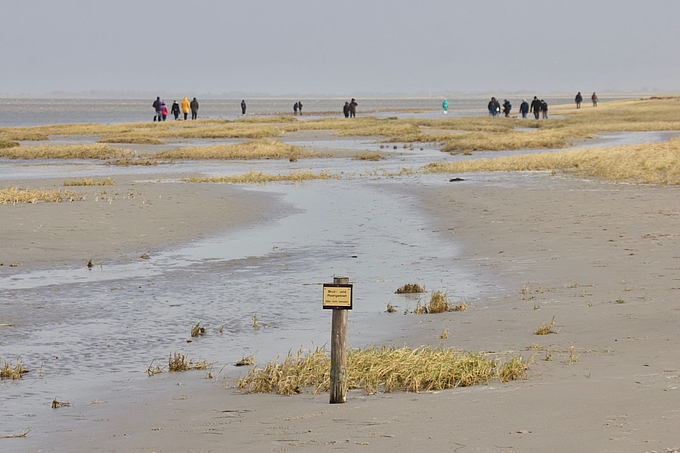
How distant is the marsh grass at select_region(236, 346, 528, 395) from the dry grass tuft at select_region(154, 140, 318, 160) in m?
33.7

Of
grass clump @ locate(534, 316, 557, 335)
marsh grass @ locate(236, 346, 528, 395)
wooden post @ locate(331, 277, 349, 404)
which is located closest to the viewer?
wooden post @ locate(331, 277, 349, 404)

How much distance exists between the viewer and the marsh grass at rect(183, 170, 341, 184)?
100 ft

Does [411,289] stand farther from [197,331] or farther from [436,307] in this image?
[197,331]

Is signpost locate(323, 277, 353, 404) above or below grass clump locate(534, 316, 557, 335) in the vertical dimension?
above

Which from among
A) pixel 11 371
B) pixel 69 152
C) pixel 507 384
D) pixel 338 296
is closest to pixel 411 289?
pixel 507 384

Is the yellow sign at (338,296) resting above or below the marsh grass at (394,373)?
above

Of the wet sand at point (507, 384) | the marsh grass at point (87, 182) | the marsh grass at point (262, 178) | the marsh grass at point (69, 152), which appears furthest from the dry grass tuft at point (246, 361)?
the marsh grass at point (69, 152)

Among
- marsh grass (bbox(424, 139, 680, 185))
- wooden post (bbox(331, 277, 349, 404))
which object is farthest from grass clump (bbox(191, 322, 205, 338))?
marsh grass (bbox(424, 139, 680, 185))

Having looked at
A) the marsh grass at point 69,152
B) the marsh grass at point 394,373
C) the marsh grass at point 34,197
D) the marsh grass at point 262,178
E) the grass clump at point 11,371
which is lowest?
the marsh grass at point 69,152

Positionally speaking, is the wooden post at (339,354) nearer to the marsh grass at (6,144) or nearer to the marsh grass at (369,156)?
the marsh grass at (369,156)

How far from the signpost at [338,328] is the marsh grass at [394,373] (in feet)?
1.87

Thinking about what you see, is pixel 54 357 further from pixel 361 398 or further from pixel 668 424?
pixel 668 424

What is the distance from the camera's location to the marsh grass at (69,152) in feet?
144

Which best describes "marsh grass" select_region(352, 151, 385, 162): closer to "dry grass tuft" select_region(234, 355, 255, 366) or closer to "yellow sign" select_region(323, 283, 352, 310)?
"dry grass tuft" select_region(234, 355, 255, 366)
